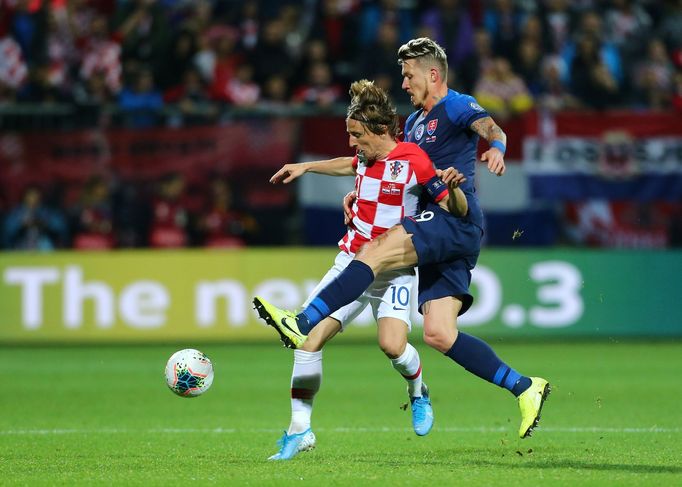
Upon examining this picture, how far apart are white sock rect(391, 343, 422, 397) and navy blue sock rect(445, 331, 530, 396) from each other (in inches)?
17.8

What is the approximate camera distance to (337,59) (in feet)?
56.5

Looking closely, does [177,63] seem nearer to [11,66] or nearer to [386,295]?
[11,66]

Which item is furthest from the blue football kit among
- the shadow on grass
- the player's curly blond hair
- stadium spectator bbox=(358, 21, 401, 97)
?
stadium spectator bbox=(358, 21, 401, 97)

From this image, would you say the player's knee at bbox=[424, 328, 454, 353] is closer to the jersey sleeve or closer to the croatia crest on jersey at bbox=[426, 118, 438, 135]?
the jersey sleeve

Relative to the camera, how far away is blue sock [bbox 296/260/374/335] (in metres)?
6.77

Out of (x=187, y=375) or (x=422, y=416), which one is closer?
(x=187, y=375)

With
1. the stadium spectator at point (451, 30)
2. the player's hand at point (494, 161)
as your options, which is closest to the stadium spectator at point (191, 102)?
the stadium spectator at point (451, 30)

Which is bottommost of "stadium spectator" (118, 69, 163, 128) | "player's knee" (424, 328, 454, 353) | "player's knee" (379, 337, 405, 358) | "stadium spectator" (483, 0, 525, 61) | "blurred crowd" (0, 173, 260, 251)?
"blurred crowd" (0, 173, 260, 251)

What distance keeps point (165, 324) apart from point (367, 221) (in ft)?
27.2

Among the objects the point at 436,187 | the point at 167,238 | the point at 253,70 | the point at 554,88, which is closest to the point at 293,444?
the point at 436,187

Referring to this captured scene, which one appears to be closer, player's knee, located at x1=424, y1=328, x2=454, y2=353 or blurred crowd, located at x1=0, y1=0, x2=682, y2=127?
player's knee, located at x1=424, y1=328, x2=454, y2=353

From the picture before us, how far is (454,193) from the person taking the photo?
6973mm

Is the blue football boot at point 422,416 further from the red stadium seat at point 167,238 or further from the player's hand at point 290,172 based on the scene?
the red stadium seat at point 167,238

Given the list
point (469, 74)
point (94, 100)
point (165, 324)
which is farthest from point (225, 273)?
point (469, 74)
